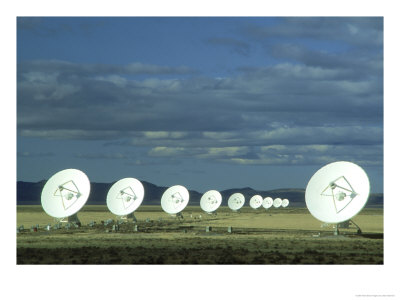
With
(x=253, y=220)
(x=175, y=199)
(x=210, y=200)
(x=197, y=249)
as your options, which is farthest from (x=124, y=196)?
(x=253, y=220)

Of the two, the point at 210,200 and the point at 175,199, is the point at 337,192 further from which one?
the point at 210,200

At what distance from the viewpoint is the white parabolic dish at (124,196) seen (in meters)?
62.6

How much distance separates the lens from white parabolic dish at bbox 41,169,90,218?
54.6 metres

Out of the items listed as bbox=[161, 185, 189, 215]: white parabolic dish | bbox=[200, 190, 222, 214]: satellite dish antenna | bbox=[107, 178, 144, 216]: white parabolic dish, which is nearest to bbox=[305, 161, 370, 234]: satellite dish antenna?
bbox=[107, 178, 144, 216]: white parabolic dish

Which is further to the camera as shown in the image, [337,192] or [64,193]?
[64,193]

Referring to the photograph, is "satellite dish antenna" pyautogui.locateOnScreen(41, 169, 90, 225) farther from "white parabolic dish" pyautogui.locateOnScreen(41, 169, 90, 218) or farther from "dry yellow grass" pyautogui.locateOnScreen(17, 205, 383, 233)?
"dry yellow grass" pyautogui.locateOnScreen(17, 205, 383, 233)

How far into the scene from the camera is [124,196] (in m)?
64.0

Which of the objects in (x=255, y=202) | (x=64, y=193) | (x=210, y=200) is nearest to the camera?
(x=64, y=193)

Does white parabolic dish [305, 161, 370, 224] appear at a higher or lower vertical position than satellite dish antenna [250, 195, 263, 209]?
higher

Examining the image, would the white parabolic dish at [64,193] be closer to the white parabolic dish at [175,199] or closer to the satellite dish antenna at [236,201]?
the white parabolic dish at [175,199]
